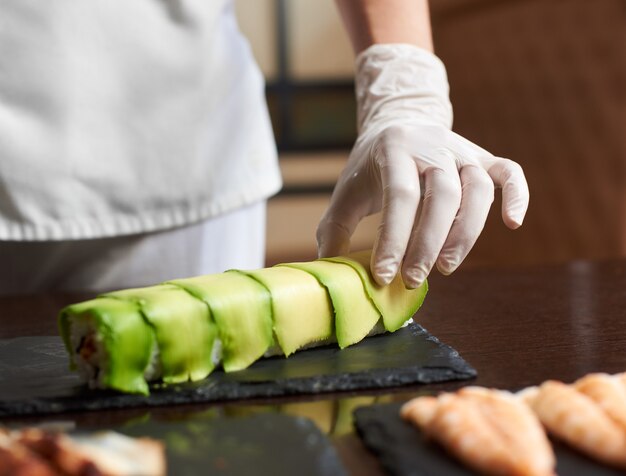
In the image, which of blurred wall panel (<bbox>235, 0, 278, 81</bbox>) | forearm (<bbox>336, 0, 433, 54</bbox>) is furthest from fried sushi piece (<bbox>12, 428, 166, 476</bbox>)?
blurred wall panel (<bbox>235, 0, 278, 81</bbox>)

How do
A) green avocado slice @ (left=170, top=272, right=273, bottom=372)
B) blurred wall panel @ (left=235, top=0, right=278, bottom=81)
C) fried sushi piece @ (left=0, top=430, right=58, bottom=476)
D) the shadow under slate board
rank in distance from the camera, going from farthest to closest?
blurred wall panel @ (left=235, top=0, right=278, bottom=81), green avocado slice @ (left=170, top=272, right=273, bottom=372), the shadow under slate board, fried sushi piece @ (left=0, top=430, right=58, bottom=476)

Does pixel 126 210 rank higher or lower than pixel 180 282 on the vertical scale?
lower

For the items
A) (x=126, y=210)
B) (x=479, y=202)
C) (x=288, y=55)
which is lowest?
(x=288, y=55)

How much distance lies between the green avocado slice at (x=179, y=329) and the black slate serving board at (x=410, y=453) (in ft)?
0.91

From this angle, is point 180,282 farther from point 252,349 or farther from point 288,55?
point 288,55

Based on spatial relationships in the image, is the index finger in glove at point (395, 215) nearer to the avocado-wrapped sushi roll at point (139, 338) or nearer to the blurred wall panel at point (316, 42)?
the avocado-wrapped sushi roll at point (139, 338)

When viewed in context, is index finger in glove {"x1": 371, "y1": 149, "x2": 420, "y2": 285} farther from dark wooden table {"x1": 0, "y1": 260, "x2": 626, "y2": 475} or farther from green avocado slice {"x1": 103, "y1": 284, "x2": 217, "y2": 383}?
green avocado slice {"x1": 103, "y1": 284, "x2": 217, "y2": 383}

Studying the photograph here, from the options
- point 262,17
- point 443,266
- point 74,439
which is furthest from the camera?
point 262,17

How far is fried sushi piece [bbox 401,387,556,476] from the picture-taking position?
0.80 m

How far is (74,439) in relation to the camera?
87cm

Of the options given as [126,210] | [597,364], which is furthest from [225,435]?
[126,210]

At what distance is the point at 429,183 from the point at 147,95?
0.84m

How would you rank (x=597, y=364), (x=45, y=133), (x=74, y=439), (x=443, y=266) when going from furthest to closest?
(x=45, y=133), (x=443, y=266), (x=597, y=364), (x=74, y=439)

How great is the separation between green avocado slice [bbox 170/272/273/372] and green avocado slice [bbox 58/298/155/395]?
0.11 metres
